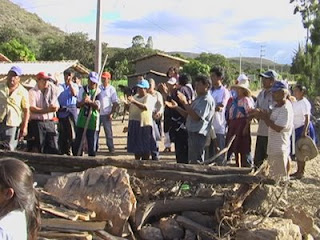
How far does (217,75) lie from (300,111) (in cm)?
157

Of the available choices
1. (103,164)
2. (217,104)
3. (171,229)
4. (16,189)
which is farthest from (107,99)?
(16,189)

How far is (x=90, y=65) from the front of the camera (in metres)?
56.6

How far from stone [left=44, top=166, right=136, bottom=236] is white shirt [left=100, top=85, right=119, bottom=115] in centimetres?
520

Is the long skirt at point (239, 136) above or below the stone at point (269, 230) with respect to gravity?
above

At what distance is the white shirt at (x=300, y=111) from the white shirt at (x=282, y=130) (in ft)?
7.33

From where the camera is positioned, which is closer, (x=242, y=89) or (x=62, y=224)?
(x=62, y=224)

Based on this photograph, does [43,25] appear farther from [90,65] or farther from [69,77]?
[69,77]

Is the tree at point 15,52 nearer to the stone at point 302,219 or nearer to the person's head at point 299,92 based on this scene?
the person's head at point 299,92

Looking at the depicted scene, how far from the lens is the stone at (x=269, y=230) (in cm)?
548

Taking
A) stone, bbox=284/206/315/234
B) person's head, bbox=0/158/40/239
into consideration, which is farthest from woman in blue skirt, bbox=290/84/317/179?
person's head, bbox=0/158/40/239

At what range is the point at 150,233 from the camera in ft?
18.7

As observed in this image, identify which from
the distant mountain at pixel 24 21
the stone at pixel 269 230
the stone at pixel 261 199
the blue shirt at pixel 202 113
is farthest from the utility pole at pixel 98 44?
the distant mountain at pixel 24 21

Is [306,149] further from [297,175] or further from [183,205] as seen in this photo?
[183,205]

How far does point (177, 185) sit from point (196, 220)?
1.44 ft
